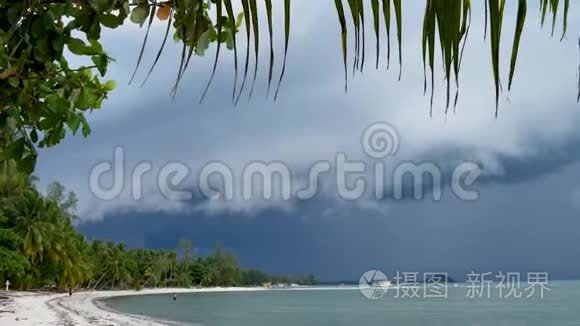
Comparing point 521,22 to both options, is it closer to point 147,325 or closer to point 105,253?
point 147,325

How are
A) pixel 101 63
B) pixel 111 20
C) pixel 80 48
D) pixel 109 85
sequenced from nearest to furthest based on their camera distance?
pixel 111 20 → pixel 80 48 → pixel 101 63 → pixel 109 85

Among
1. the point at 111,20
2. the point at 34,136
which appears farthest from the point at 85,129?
the point at 111,20

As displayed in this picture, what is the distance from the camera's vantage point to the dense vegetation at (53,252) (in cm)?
3478

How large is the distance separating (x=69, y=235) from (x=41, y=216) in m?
5.82

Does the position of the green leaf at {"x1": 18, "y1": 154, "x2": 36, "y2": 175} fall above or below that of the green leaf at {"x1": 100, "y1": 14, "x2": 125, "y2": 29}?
below

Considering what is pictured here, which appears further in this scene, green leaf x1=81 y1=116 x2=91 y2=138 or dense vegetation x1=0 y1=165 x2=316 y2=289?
dense vegetation x1=0 y1=165 x2=316 y2=289

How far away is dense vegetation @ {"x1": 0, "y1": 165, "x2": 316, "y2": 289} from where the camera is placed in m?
34.8

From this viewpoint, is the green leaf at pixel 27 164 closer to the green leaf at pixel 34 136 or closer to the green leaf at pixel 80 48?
the green leaf at pixel 34 136

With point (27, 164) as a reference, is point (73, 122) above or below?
above

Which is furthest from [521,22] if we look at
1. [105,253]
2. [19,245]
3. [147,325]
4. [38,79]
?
[105,253]

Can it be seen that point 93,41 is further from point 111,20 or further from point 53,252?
point 53,252

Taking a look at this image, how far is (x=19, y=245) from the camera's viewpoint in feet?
117

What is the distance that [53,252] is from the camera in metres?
39.3

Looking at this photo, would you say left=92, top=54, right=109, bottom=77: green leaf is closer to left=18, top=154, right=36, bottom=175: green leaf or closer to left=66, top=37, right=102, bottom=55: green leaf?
left=66, top=37, right=102, bottom=55: green leaf
